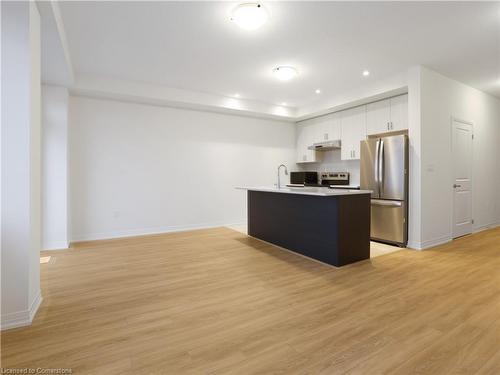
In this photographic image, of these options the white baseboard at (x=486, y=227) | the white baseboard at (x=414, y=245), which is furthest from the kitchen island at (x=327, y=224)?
the white baseboard at (x=486, y=227)

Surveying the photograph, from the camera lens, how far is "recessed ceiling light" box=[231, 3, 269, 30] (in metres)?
2.68

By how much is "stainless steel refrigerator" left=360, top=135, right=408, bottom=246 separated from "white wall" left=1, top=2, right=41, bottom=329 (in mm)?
4638

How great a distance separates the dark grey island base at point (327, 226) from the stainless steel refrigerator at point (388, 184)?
1.00m

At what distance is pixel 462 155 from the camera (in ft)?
16.3

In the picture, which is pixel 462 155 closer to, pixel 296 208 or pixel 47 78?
pixel 296 208

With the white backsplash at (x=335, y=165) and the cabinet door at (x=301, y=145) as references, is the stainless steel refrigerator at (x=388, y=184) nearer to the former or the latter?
the white backsplash at (x=335, y=165)

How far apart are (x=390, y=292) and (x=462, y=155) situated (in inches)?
151

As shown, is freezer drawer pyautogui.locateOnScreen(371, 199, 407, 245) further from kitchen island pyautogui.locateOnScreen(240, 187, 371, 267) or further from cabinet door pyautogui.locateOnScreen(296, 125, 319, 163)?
cabinet door pyautogui.locateOnScreen(296, 125, 319, 163)

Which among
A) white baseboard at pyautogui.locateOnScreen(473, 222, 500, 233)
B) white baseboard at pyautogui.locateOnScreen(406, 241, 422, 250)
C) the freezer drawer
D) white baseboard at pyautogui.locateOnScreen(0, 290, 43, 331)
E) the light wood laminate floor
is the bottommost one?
the light wood laminate floor

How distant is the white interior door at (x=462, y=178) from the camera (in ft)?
15.8

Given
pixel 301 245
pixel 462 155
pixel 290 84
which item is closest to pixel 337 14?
pixel 290 84

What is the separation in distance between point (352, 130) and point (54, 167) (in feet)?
18.9

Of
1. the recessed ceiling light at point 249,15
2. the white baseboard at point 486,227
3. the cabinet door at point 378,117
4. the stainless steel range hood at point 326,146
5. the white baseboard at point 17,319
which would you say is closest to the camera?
the white baseboard at point 17,319

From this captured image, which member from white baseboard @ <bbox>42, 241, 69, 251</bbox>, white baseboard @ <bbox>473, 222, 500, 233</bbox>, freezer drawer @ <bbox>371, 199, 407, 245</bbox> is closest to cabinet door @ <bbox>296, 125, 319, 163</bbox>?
freezer drawer @ <bbox>371, 199, 407, 245</bbox>
